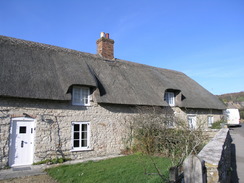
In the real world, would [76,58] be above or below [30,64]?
above

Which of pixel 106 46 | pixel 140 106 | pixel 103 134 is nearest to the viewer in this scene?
pixel 103 134

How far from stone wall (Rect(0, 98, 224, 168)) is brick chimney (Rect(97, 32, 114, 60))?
16.8ft

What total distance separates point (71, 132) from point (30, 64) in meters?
3.93

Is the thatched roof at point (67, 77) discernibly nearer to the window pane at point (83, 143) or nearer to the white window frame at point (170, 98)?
the white window frame at point (170, 98)

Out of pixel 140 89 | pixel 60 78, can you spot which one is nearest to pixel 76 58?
pixel 60 78

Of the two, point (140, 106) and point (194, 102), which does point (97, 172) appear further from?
point (194, 102)

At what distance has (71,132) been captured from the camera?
372 inches

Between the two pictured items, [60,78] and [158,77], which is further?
[158,77]

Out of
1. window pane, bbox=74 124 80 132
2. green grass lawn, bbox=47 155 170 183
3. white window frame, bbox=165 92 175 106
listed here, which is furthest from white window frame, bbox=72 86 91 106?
white window frame, bbox=165 92 175 106

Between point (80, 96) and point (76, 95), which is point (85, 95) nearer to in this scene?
point (80, 96)

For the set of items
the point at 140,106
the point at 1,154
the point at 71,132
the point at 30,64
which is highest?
the point at 30,64

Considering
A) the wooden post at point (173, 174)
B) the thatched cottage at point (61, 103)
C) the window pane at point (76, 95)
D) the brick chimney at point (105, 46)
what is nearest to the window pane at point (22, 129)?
the thatched cottage at point (61, 103)

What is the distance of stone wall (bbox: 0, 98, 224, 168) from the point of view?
820 centimetres

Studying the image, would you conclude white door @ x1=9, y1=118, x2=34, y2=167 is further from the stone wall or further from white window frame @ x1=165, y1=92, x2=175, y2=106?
white window frame @ x1=165, y1=92, x2=175, y2=106
